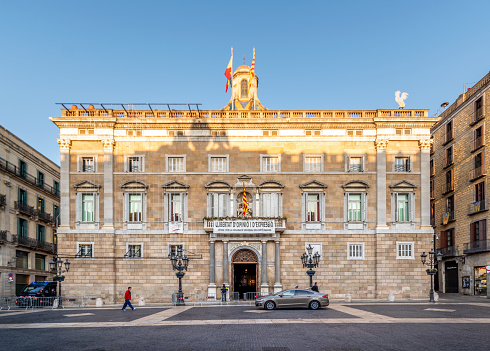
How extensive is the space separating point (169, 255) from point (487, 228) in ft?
89.9

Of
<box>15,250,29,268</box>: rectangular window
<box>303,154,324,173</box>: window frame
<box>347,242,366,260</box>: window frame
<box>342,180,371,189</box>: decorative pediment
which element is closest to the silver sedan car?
<box>347,242,366,260</box>: window frame

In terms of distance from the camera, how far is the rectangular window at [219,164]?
1523 inches

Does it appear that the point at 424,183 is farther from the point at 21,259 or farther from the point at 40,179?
the point at 40,179

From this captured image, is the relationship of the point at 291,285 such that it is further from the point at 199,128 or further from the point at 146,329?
the point at 146,329

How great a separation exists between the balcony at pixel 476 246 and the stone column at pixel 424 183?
6.64 metres

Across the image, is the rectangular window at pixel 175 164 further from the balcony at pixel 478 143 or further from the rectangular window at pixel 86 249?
the balcony at pixel 478 143

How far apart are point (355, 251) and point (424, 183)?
8029 millimetres

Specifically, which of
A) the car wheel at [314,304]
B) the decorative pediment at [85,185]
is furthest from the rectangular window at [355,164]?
the decorative pediment at [85,185]

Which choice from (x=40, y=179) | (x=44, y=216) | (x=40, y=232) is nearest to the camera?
(x=40, y=232)

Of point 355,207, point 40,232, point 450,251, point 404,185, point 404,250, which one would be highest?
point 404,185

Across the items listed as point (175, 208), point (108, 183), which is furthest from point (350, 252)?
point (108, 183)

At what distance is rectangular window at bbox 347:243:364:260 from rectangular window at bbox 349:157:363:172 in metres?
6.26

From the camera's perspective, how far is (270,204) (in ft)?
125

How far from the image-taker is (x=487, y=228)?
4006 centimetres
